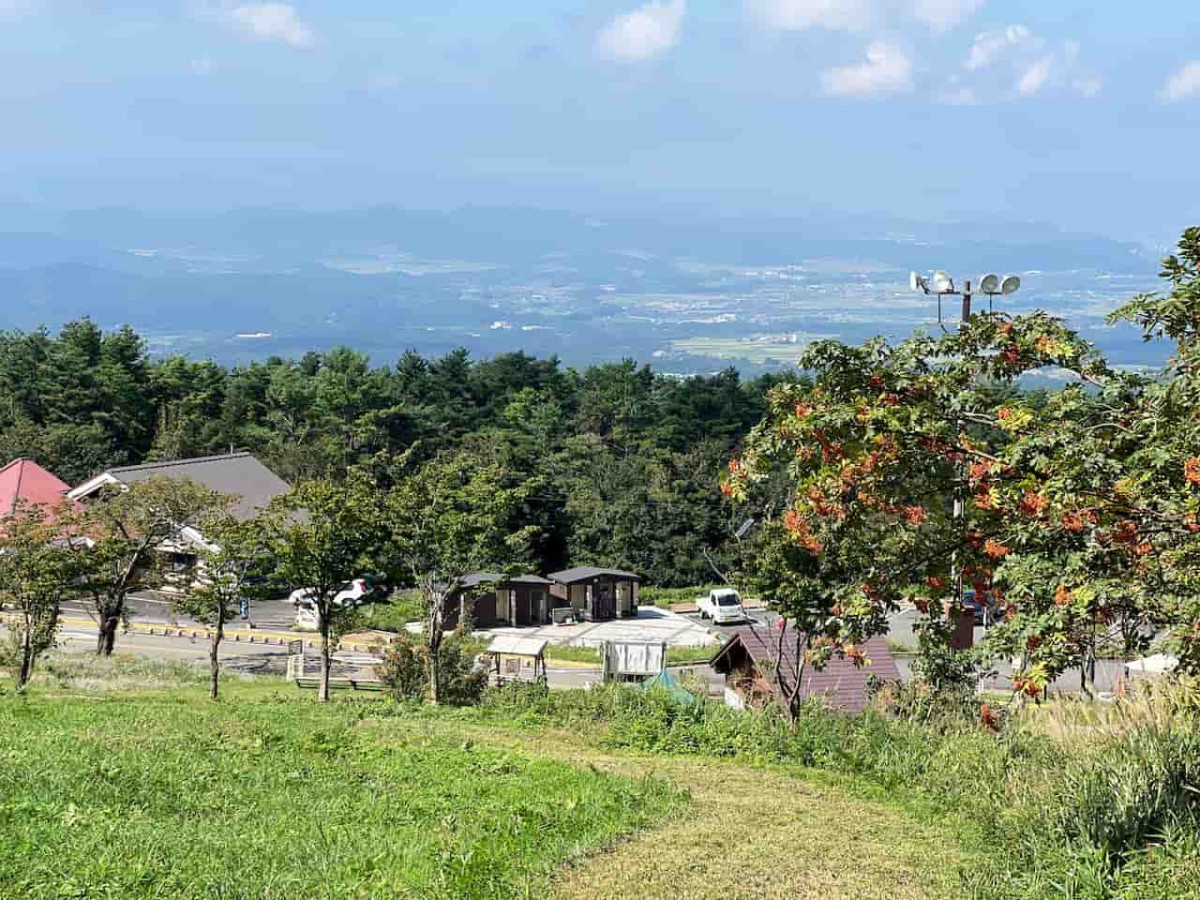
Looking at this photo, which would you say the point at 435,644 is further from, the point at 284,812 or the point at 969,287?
the point at 284,812

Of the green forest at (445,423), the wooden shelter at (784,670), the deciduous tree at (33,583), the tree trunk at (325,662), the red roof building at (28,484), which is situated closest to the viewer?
the wooden shelter at (784,670)

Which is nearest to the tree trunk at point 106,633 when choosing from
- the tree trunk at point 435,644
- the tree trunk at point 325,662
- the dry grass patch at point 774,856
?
the tree trunk at point 325,662

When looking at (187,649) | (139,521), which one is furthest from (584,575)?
(139,521)

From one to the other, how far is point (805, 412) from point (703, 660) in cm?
2307

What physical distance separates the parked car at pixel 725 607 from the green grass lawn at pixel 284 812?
25263 mm

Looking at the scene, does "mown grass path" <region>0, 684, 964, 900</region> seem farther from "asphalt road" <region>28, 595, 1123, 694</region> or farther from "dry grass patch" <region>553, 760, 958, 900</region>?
"asphalt road" <region>28, 595, 1123, 694</region>

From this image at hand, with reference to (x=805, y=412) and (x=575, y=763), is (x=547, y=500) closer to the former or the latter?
(x=575, y=763)

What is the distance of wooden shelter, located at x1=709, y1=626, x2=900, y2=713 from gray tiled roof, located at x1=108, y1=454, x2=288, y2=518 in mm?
20941

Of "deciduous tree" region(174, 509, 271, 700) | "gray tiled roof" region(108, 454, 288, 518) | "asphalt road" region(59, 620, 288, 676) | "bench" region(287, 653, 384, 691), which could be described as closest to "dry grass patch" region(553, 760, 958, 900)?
"deciduous tree" region(174, 509, 271, 700)

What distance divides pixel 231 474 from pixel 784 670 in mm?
24937

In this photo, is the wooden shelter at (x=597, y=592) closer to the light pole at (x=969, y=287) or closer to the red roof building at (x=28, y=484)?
the red roof building at (x=28, y=484)

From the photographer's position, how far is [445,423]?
47938 millimetres

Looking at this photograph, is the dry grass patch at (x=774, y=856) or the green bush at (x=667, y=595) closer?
the dry grass patch at (x=774, y=856)

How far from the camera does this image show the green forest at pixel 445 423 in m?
39.8
